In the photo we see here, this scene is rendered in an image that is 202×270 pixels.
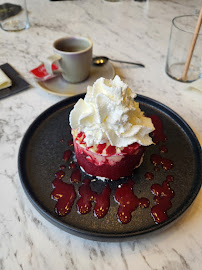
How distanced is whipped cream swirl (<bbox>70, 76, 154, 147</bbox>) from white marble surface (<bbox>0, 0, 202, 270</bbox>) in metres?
0.26

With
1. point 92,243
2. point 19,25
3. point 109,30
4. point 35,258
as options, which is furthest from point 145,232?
point 19,25

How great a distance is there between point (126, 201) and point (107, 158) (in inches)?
5.1

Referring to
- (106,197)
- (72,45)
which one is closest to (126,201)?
(106,197)

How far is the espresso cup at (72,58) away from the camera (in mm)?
1101

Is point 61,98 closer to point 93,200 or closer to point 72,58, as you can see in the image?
point 72,58

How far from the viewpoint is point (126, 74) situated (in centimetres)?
129

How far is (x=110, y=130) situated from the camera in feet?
2.47

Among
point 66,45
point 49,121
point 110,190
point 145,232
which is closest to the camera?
point 145,232

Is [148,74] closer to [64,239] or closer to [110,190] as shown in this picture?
[110,190]

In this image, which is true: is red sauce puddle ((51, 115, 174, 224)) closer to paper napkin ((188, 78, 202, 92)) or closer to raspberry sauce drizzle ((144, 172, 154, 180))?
raspberry sauce drizzle ((144, 172, 154, 180))

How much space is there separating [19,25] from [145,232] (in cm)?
147

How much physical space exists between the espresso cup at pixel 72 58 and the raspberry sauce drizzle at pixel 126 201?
56cm

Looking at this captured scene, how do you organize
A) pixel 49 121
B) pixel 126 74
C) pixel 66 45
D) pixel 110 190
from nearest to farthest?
pixel 110 190
pixel 49 121
pixel 66 45
pixel 126 74

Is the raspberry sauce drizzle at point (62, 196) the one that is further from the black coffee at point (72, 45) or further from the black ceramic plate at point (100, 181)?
the black coffee at point (72, 45)
